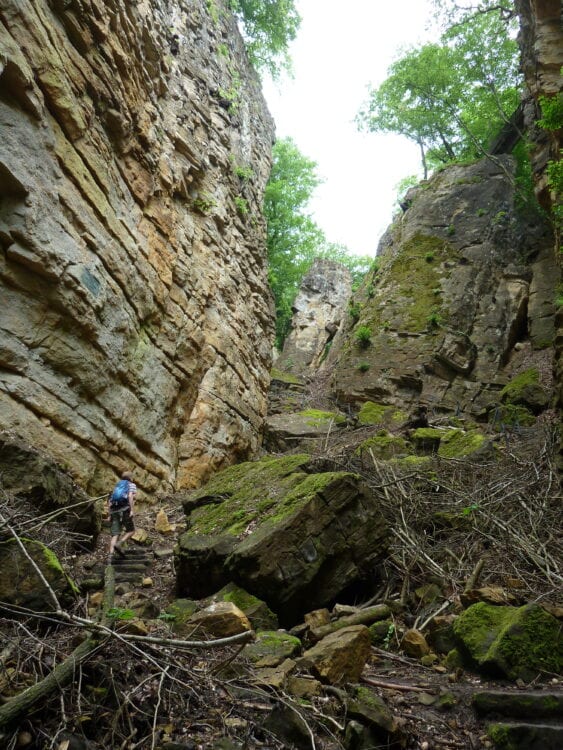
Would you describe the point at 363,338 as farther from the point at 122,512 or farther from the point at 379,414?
the point at 122,512

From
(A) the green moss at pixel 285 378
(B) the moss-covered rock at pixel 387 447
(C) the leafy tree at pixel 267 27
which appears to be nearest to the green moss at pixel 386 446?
(B) the moss-covered rock at pixel 387 447

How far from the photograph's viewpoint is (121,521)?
746cm

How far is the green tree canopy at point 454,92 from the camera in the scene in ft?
68.5

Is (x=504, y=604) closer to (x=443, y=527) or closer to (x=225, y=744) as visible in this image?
(x=443, y=527)

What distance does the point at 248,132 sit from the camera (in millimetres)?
17484

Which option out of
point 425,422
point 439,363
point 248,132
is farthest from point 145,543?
point 248,132

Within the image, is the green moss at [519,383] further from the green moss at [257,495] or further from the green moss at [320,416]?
the green moss at [257,495]

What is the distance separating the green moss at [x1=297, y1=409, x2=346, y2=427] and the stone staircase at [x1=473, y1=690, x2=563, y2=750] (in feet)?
38.8

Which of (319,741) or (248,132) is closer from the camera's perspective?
(319,741)

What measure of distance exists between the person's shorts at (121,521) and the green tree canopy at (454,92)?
20.3 m

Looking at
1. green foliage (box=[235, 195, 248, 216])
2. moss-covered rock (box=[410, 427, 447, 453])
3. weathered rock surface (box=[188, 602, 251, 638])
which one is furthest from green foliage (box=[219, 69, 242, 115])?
weathered rock surface (box=[188, 602, 251, 638])

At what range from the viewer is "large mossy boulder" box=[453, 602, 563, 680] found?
3430 millimetres

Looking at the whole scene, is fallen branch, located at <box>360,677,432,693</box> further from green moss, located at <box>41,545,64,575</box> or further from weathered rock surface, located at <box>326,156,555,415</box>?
weathered rock surface, located at <box>326,156,555,415</box>

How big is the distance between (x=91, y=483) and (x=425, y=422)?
915 cm
